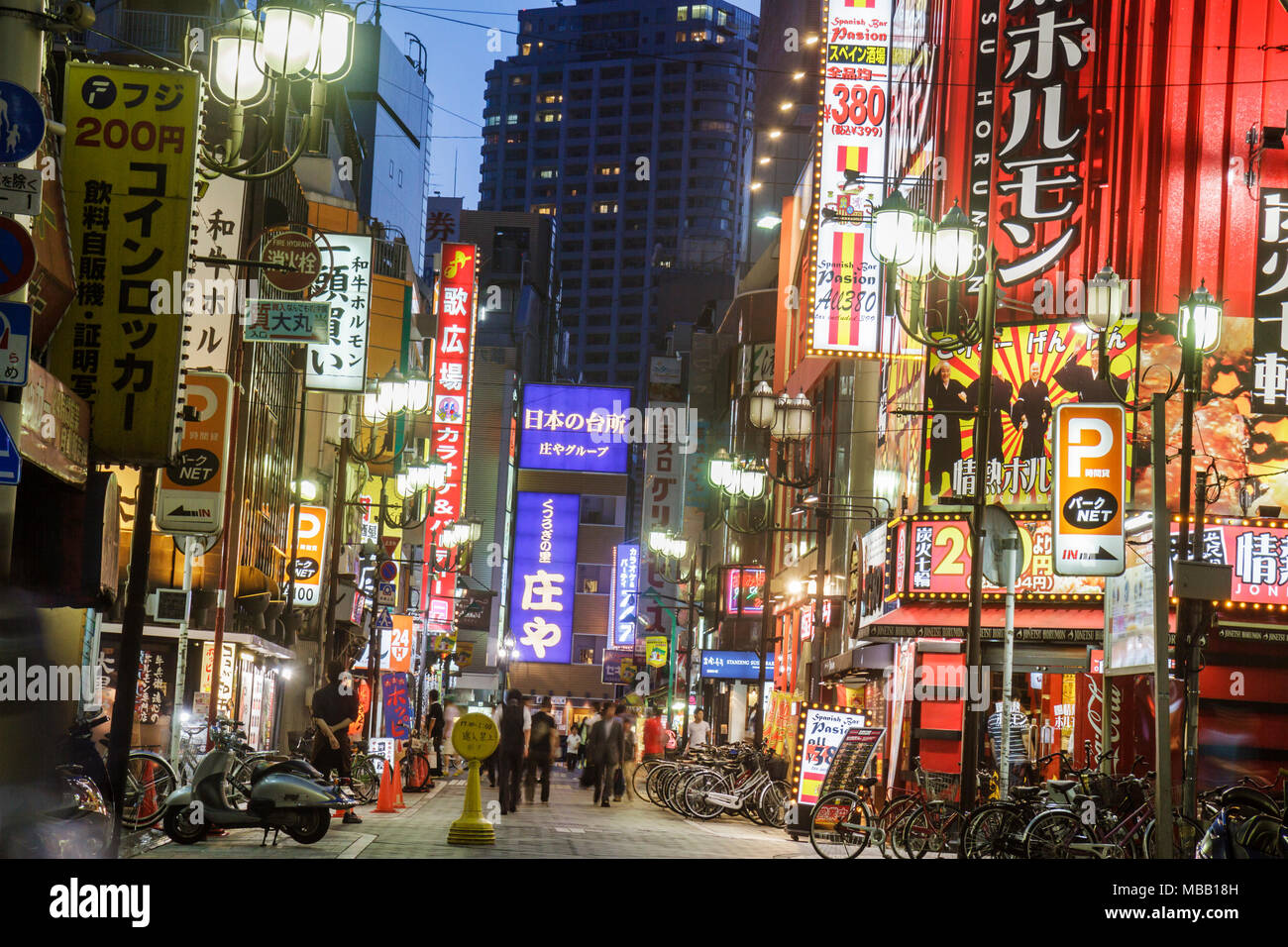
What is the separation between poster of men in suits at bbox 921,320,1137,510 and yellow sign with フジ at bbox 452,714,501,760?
39.6 ft

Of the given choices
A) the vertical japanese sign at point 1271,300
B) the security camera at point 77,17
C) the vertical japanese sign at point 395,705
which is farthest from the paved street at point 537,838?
the vertical japanese sign at point 1271,300

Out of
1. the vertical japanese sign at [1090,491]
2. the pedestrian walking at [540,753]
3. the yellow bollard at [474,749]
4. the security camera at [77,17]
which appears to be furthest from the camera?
the pedestrian walking at [540,753]

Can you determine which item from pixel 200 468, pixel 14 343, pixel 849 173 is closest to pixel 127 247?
pixel 14 343

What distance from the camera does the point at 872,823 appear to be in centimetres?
1956

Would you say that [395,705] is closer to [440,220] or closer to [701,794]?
[701,794]

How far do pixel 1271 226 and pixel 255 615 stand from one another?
2302cm

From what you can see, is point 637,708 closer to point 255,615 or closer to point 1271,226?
point 255,615

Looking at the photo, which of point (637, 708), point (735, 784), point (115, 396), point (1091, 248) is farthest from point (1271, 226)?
point (637, 708)

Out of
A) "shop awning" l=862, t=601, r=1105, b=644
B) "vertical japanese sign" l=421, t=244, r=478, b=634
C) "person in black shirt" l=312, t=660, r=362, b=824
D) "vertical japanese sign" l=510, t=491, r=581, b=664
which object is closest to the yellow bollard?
"person in black shirt" l=312, t=660, r=362, b=824

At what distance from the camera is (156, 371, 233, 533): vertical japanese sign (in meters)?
16.9

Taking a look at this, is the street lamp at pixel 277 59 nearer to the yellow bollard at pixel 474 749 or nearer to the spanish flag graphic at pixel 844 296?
the yellow bollard at pixel 474 749

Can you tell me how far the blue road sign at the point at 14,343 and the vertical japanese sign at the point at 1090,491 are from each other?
13508 mm

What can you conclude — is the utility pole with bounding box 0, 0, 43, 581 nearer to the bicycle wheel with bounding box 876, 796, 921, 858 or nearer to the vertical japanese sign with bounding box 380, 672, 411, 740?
the bicycle wheel with bounding box 876, 796, 921, 858

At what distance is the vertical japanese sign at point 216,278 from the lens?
2767cm
